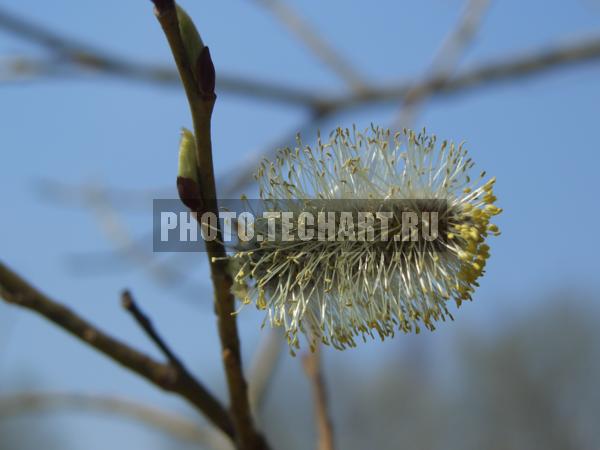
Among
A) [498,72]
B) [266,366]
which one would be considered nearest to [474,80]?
[498,72]

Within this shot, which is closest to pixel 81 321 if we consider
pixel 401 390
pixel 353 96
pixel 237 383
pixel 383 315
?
pixel 237 383

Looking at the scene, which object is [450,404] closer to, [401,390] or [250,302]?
[401,390]

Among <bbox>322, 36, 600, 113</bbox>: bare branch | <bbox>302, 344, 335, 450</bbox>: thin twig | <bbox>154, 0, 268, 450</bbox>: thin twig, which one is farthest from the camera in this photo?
<bbox>322, 36, 600, 113</bbox>: bare branch

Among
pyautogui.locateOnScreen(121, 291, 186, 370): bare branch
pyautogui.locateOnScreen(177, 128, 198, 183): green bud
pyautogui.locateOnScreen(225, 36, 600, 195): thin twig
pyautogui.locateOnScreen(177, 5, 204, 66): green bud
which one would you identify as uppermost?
pyautogui.locateOnScreen(225, 36, 600, 195): thin twig

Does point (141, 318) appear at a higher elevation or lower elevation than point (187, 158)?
lower

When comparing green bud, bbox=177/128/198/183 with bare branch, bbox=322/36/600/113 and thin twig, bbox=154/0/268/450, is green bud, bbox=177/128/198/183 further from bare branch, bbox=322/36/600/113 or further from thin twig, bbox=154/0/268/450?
bare branch, bbox=322/36/600/113

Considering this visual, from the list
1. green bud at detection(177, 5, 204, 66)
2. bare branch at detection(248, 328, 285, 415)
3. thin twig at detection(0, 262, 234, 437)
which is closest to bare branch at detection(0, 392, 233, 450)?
bare branch at detection(248, 328, 285, 415)

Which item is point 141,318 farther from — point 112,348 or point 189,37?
point 189,37

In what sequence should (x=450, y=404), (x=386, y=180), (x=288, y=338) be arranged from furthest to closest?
(x=450, y=404), (x=386, y=180), (x=288, y=338)
